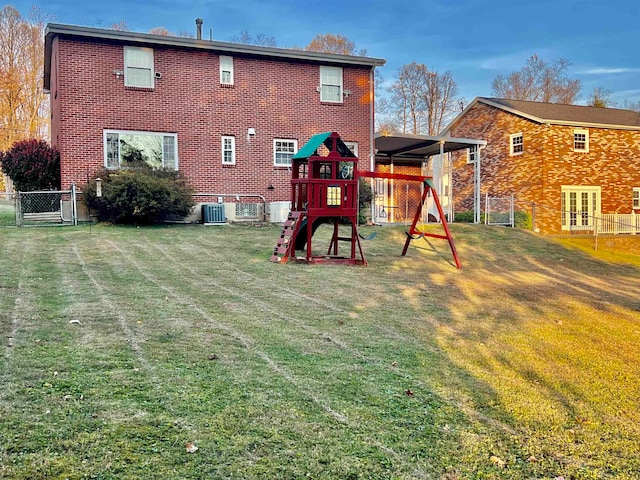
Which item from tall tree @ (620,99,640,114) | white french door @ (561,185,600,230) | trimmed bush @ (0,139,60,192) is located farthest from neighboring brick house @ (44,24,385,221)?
tall tree @ (620,99,640,114)

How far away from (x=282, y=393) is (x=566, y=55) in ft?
155

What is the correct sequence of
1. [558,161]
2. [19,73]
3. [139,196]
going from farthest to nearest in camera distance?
1. [19,73]
2. [558,161]
3. [139,196]

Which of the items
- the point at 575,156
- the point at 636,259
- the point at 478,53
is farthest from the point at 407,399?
the point at 478,53

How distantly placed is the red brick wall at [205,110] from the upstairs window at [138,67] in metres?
0.19

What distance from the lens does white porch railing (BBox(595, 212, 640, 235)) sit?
78.1 feet

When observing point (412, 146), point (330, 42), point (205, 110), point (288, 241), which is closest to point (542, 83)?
point (330, 42)

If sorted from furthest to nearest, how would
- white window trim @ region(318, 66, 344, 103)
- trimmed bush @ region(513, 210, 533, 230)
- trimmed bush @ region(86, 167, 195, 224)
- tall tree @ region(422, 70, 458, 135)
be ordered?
tall tree @ region(422, 70, 458, 135)
trimmed bush @ region(513, 210, 533, 230)
white window trim @ region(318, 66, 344, 103)
trimmed bush @ region(86, 167, 195, 224)

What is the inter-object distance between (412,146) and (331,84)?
392cm

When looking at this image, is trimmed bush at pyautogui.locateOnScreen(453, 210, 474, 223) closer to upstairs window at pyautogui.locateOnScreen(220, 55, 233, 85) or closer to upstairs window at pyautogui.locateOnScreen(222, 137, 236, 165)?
upstairs window at pyautogui.locateOnScreen(222, 137, 236, 165)

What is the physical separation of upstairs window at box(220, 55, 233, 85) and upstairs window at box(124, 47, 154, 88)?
2.32m

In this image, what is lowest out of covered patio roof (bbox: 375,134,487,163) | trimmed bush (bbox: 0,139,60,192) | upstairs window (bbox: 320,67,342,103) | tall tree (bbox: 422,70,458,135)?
trimmed bush (bbox: 0,139,60,192)

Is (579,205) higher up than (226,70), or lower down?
lower down

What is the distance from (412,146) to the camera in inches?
813

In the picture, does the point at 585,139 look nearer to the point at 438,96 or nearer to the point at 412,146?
the point at 412,146
